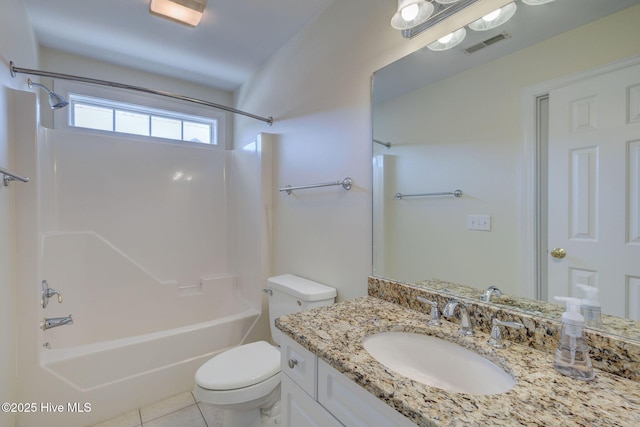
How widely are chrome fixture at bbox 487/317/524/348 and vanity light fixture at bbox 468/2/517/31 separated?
1006 millimetres

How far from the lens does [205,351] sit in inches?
79.0

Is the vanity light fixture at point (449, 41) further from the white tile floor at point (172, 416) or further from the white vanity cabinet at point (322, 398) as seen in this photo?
the white tile floor at point (172, 416)

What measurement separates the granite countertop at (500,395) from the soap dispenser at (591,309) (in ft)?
0.41

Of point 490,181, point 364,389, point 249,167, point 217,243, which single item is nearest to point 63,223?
point 217,243

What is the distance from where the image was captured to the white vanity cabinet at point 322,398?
2.31ft

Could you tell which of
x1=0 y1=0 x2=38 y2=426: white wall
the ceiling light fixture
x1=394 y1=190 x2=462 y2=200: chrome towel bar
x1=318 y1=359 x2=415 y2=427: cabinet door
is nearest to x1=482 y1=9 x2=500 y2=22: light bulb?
x1=394 y1=190 x2=462 y2=200: chrome towel bar

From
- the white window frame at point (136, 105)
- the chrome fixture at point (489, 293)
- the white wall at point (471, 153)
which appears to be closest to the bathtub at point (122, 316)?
the white window frame at point (136, 105)

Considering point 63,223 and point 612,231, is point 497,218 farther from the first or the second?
point 63,223

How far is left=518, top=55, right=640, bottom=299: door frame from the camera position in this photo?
921 mm

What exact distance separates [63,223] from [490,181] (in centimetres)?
280

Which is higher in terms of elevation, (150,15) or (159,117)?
(150,15)

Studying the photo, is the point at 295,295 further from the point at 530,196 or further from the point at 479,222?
the point at 530,196

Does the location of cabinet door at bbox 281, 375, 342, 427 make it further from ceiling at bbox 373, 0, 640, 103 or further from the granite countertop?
ceiling at bbox 373, 0, 640, 103

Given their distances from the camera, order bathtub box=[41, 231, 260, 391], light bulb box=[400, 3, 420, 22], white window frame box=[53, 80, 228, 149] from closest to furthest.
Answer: light bulb box=[400, 3, 420, 22] → bathtub box=[41, 231, 260, 391] → white window frame box=[53, 80, 228, 149]
